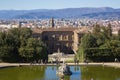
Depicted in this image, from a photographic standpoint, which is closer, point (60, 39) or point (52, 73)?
point (52, 73)

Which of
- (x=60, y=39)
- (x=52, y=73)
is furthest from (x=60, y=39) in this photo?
(x=52, y=73)

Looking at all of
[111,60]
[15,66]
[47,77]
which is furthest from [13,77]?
[111,60]

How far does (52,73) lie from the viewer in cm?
4919

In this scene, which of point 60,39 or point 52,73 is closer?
point 52,73

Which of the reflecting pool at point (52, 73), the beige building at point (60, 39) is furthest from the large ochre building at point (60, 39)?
the reflecting pool at point (52, 73)

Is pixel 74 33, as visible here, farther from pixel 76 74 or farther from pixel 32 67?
pixel 76 74

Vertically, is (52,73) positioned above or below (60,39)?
above

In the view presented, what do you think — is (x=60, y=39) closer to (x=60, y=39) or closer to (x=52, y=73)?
(x=60, y=39)

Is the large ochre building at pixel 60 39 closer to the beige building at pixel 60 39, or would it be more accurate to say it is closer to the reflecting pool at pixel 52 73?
the beige building at pixel 60 39

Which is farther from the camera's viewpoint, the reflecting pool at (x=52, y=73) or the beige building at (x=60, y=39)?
the beige building at (x=60, y=39)

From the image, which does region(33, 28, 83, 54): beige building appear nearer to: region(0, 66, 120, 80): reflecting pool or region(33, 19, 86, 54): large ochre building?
region(33, 19, 86, 54): large ochre building

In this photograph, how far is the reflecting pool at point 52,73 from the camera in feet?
149

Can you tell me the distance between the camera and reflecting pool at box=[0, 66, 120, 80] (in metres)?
45.3

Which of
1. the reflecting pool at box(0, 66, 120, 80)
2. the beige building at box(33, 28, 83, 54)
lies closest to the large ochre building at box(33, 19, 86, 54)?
the beige building at box(33, 28, 83, 54)
